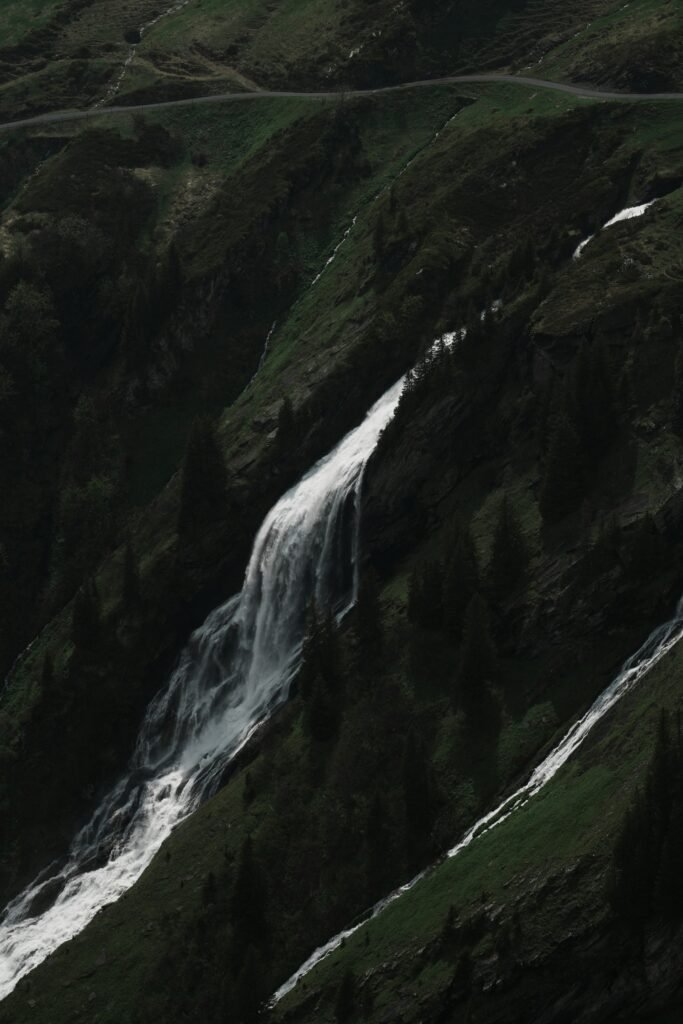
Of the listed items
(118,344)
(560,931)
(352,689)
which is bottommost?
(560,931)

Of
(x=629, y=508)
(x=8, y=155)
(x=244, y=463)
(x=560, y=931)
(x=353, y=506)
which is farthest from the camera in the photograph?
(x=8, y=155)

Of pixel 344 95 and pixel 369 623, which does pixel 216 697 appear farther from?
pixel 344 95

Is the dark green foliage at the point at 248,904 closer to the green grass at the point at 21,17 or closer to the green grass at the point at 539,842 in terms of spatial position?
the green grass at the point at 539,842

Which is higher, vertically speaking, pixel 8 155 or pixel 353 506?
pixel 8 155

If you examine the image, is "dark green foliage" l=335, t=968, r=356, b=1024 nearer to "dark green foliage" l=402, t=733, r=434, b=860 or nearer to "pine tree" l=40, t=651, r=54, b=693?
"dark green foliage" l=402, t=733, r=434, b=860

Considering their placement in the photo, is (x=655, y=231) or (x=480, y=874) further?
(x=655, y=231)

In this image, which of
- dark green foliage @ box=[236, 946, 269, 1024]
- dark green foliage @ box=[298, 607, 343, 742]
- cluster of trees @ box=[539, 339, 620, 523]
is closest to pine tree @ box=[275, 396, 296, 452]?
dark green foliage @ box=[298, 607, 343, 742]

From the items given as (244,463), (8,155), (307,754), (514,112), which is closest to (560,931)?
(307,754)

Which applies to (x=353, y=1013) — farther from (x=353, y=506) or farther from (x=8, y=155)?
(x=8, y=155)
